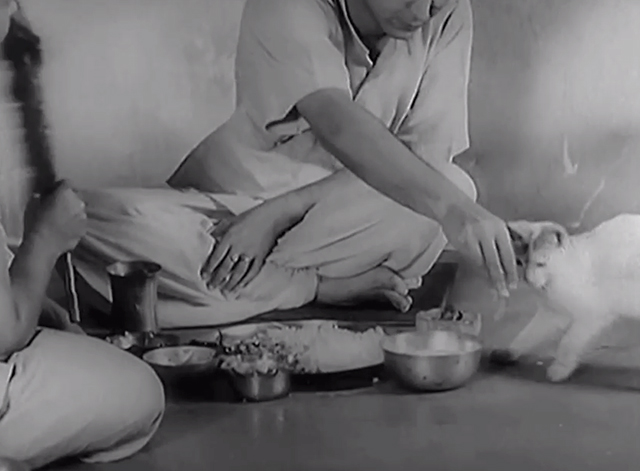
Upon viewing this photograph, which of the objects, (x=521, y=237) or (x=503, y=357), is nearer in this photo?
(x=521, y=237)

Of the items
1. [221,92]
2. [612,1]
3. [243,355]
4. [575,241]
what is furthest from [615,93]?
[243,355]

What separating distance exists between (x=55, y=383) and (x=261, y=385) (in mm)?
437

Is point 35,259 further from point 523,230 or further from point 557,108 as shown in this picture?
point 557,108

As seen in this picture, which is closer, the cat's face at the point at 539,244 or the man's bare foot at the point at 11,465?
the man's bare foot at the point at 11,465

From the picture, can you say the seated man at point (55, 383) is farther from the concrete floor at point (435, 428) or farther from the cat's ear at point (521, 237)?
the cat's ear at point (521, 237)

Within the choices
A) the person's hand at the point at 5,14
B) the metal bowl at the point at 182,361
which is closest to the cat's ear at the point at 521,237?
the metal bowl at the point at 182,361

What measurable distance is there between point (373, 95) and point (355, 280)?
1.28 ft

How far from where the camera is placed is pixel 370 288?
1.92 m

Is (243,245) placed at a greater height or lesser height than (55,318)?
greater

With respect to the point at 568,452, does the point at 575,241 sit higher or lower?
higher

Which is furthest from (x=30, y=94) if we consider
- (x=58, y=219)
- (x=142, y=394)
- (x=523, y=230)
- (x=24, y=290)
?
(x=523, y=230)

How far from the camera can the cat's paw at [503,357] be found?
1940mm

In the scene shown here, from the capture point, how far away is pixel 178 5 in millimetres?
1823

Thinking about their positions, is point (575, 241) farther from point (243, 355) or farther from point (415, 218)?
point (243, 355)
